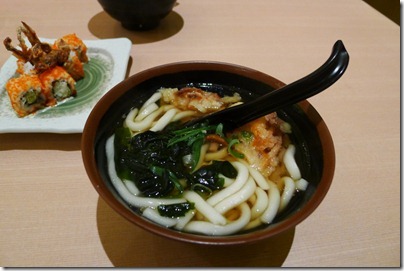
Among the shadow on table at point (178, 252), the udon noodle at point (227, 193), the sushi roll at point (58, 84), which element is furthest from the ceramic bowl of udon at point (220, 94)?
the sushi roll at point (58, 84)

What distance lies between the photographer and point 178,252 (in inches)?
37.1

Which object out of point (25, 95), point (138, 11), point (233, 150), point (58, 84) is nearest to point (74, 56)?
point (58, 84)

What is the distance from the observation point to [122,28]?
1.98 meters

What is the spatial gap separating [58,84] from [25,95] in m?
0.16

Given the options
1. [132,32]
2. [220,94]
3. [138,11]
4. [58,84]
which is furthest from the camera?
[132,32]

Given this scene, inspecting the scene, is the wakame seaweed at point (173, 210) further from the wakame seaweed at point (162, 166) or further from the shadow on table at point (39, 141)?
the shadow on table at point (39, 141)

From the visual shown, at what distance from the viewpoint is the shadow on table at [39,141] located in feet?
4.05

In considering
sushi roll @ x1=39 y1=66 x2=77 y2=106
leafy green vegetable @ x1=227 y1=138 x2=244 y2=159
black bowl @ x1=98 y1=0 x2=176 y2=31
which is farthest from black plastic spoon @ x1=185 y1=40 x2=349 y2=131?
black bowl @ x1=98 y1=0 x2=176 y2=31

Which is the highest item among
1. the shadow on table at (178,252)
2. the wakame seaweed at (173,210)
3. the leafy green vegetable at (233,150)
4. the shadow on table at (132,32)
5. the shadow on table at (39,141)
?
the leafy green vegetable at (233,150)

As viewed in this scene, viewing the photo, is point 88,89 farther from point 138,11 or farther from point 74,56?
point 138,11

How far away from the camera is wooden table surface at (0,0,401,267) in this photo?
945mm

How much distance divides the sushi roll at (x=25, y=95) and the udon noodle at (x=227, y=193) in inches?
18.6

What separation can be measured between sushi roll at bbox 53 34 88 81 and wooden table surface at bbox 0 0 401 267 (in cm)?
23

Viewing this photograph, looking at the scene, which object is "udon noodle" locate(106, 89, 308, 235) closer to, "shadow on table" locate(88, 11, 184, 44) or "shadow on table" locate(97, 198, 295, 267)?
"shadow on table" locate(97, 198, 295, 267)
